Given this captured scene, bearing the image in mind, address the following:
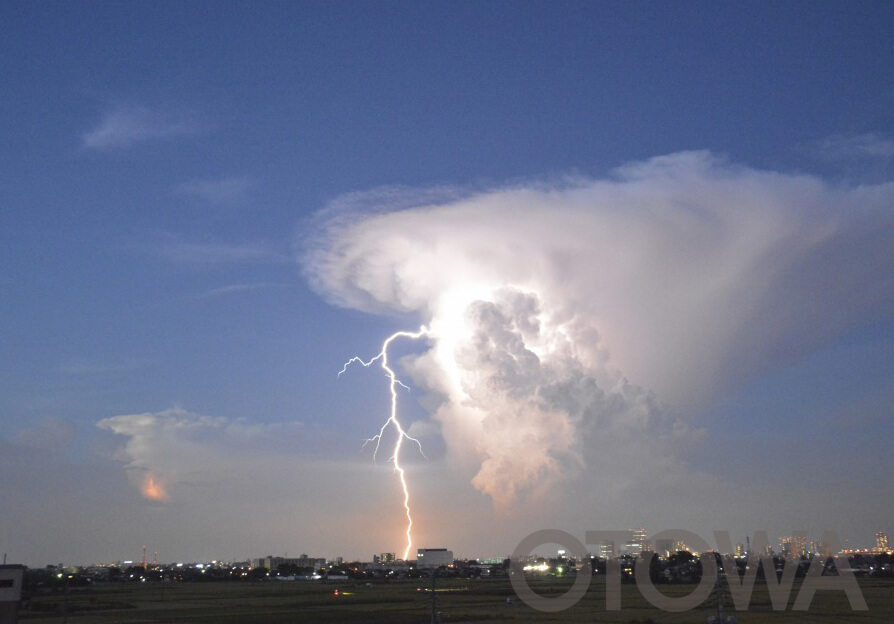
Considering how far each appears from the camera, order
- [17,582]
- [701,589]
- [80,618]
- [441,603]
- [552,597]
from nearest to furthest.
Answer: [17,582], [80,618], [441,603], [552,597], [701,589]

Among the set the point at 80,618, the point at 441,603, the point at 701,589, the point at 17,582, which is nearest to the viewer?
the point at 17,582

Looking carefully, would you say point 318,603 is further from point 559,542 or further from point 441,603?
point 559,542

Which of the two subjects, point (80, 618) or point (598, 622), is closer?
point (598, 622)

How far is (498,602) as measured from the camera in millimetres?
85125

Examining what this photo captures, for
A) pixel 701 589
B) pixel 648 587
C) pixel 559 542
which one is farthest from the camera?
pixel 648 587

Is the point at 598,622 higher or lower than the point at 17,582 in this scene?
lower

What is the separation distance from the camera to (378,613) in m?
72.4

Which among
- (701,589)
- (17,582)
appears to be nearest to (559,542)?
(701,589)

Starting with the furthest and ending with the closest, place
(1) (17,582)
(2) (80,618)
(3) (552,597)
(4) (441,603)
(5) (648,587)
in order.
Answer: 1. (5) (648,587)
2. (3) (552,597)
3. (4) (441,603)
4. (2) (80,618)
5. (1) (17,582)

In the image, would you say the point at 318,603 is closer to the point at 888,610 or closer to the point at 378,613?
the point at 378,613

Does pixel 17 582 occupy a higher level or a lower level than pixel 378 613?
higher

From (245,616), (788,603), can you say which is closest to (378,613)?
(245,616)

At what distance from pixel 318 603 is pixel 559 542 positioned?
98.8ft

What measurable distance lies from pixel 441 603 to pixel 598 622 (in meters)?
27.8
